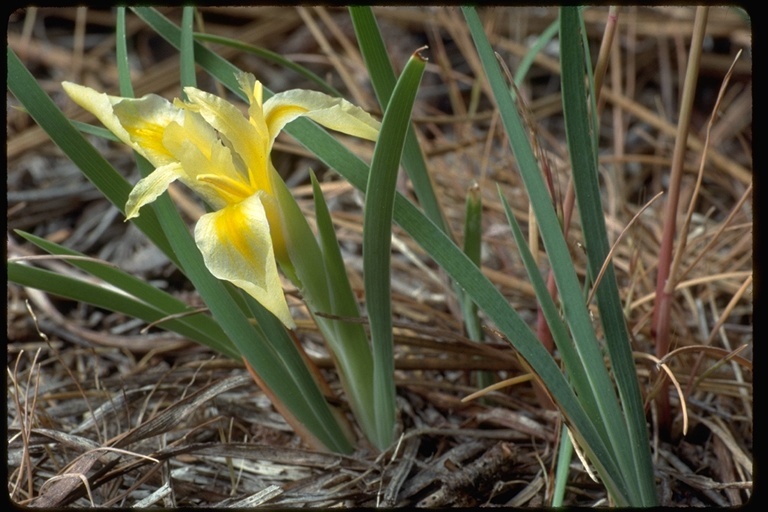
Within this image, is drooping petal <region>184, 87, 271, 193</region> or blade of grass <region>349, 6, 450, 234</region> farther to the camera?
blade of grass <region>349, 6, 450, 234</region>

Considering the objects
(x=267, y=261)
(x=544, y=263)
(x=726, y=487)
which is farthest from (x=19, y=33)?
(x=726, y=487)

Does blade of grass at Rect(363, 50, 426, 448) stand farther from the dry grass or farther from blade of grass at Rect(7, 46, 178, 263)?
blade of grass at Rect(7, 46, 178, 263)

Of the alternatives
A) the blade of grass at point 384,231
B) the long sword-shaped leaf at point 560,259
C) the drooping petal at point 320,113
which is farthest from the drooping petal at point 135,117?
the long sword-shaped leaf at point 560,259

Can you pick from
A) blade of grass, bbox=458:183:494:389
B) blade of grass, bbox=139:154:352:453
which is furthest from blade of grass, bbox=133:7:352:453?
blade of grass, bbox=458:183:494:389

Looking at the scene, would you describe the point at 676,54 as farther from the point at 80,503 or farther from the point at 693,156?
the point at 80,503

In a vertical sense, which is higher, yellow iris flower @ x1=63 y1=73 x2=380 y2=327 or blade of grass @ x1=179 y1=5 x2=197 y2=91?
blade of grass @ x1=179 y1=5 x2=197 y2=91

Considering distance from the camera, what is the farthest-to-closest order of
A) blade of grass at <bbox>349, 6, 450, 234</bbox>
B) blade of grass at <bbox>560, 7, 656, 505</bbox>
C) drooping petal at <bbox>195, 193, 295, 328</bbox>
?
blade of grass at <bbox>349, 6, 450, 234</bbox>, blade of grass at <bbox>560, 7, 656, 505</bbox>, drooping petal at <bbox>195, 193, 295, 328</bbox>

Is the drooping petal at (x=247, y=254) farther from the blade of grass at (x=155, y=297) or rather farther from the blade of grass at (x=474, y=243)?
the blade of grass at (x=474, y=243)
